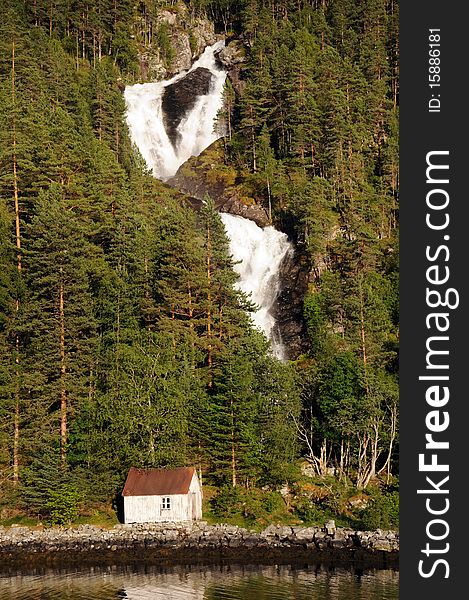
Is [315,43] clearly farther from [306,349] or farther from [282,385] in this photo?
[282,385]

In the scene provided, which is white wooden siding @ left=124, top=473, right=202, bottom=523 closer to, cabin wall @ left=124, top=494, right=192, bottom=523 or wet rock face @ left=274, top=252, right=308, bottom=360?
cabin wall @ left=124, top=494, right=192, bottom=523

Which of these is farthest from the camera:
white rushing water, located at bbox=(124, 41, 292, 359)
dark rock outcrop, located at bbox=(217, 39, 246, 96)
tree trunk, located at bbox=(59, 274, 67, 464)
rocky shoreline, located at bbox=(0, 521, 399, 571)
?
dark rock outcrop, located at bbox=(217, 39, 246, 96)

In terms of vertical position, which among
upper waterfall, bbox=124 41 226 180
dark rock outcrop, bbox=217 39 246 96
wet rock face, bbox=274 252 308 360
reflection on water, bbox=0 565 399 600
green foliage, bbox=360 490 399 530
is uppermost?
dark rock outcrop, bbox=217 39 246 96

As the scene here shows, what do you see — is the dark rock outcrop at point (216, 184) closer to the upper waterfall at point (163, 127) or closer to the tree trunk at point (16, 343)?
the upper waterfall at point (163, 127)

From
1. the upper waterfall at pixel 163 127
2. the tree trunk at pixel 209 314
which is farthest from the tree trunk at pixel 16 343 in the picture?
the upper waterfall at pixel 163 127

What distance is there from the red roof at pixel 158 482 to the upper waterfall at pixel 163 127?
6024 cm

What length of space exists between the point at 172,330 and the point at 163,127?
60885 millimetres

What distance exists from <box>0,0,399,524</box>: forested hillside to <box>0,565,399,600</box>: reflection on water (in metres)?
8.04

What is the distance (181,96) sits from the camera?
387 ft

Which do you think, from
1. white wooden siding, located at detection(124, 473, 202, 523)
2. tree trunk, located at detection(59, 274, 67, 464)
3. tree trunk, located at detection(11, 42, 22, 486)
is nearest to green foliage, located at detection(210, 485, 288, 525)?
white wooden siding, located at detection(124, 473, 202, 523)

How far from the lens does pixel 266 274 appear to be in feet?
257

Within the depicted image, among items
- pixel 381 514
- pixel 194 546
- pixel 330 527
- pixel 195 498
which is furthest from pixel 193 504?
pixel 381 514

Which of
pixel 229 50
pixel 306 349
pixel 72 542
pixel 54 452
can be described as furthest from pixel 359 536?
pixel 229 50

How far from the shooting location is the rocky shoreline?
43656 millimetres
